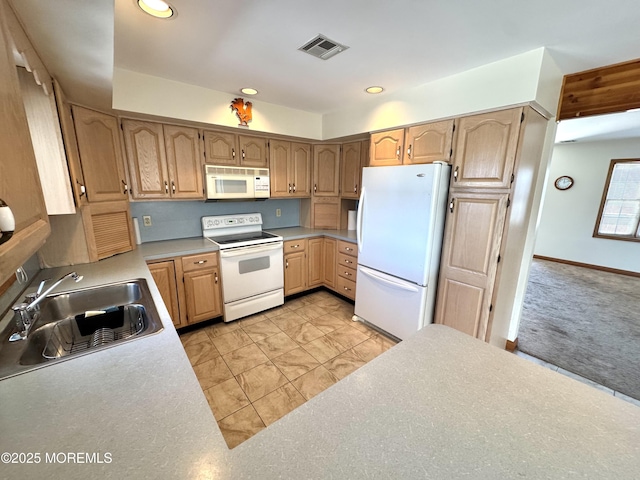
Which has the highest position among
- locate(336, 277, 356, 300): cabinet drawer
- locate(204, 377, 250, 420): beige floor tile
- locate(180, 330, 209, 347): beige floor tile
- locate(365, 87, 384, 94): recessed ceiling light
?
locate(365, 87, 384, 94): recessed ceiling light

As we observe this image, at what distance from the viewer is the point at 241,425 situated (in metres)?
1.71

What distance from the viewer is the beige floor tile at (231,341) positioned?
2.46 meters

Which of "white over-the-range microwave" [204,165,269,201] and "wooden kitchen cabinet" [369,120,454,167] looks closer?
"wooden kitchen cabinet" [369,120,454,167]

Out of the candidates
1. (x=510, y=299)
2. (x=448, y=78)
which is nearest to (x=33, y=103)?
(x=448, y=78)

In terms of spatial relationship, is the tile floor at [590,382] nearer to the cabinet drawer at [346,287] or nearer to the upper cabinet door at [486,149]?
the upper cabinet door at [486,149]

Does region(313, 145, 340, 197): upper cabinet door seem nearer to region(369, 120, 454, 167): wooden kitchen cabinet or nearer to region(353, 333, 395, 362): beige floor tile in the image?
region(369, 120, 454, 167): wooden kitchen cabinet

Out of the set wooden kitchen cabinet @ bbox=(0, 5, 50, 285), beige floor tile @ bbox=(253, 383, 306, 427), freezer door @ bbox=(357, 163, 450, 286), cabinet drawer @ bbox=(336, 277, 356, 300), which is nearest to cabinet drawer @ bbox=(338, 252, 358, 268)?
cabinet drawer @ bbox=(336, 277, 356, 300)

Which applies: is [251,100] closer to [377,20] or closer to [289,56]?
[289,56]

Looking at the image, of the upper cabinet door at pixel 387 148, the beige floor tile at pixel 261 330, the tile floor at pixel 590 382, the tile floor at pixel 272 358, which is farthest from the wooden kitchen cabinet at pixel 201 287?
the tile floor at pixel 590 382

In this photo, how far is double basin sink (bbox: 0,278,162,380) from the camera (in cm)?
112

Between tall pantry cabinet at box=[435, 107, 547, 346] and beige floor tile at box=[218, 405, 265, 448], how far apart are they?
177 centimetres

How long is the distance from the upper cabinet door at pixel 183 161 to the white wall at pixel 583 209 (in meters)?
6.29

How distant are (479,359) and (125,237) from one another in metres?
2.78

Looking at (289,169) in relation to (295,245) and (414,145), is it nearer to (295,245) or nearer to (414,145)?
(295,245)
